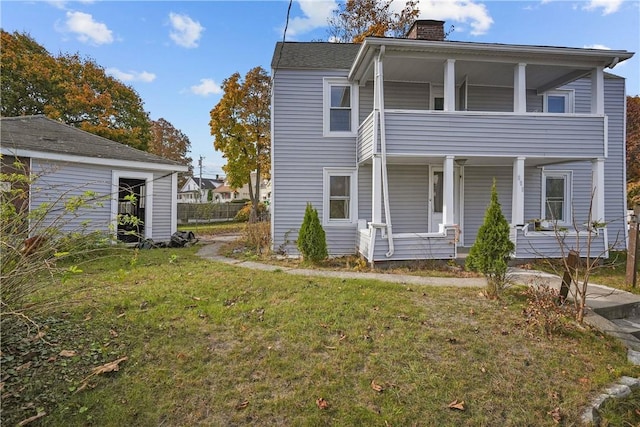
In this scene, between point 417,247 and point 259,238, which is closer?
point 417,247

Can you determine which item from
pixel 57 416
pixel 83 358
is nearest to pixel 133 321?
pixel 83 358

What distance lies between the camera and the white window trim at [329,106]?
31.2ft

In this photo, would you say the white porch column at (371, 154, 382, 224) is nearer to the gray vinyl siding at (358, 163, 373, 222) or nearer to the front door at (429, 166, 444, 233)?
the gray vinyl siding at (358, 163, 373, 222)

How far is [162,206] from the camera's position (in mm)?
11516

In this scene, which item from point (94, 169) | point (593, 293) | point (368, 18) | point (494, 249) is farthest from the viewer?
point (368, 18)

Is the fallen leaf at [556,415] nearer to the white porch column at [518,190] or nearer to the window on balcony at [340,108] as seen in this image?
the white porch column at [518,190]

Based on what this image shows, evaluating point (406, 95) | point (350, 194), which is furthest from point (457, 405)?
point (406, 95)

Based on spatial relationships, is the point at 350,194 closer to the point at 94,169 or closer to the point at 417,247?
the point at 417,247

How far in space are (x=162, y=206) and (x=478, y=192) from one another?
418 inches

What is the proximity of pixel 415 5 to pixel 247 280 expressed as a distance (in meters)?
19.2

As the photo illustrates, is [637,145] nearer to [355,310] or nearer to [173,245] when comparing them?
[355,310]

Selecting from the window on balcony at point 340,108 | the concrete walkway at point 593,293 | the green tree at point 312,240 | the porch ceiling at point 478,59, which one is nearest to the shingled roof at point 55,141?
the concrete walkway at point 593,293

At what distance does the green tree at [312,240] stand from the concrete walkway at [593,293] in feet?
2.32

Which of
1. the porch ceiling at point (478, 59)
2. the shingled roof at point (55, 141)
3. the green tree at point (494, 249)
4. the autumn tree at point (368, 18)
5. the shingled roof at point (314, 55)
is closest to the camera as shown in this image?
the green tree at point (494, 249)
